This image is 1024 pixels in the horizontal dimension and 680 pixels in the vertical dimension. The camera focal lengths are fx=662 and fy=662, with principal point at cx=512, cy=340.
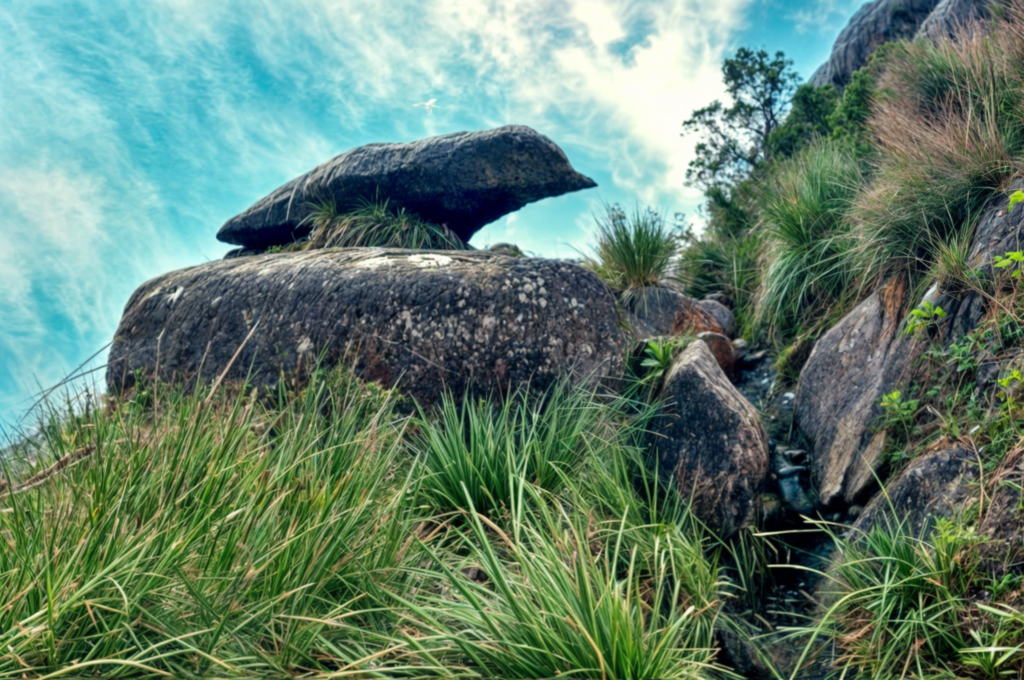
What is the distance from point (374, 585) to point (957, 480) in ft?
10.6

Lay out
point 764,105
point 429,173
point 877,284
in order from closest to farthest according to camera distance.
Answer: point 877,284, point 429,173, point 764,105

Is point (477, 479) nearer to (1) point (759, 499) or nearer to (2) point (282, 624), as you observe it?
(2) point (282, 624)

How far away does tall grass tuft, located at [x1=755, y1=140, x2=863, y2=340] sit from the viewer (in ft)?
21.6

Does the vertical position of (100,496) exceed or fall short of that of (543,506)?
it exceeds it

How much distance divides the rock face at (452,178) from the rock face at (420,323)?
284 cm

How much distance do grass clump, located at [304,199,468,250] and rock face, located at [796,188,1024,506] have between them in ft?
17.0

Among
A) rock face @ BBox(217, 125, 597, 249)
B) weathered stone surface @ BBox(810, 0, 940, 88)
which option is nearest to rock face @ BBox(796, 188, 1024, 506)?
rock face @ BBox(217, 125, 597, 249)

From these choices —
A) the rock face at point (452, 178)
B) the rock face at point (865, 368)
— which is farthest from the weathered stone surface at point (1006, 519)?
the rock face at point (452, 178)

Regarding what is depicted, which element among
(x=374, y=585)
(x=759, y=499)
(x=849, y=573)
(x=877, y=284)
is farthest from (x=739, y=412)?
(x=374, y=585)

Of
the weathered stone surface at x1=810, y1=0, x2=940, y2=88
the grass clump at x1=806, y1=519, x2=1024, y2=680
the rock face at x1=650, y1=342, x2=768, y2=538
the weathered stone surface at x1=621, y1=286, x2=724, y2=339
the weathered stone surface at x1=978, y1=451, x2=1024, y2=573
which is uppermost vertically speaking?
the weathered stone surface at x1=810, y1=0, x2=940, y2=88

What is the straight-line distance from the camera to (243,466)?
3096 mm

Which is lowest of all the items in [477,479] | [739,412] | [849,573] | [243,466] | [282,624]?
[849,573]

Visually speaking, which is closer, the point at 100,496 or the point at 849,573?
the point at 100,496

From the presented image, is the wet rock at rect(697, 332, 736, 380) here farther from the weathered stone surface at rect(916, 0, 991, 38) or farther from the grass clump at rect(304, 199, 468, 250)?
the weathered stone surface at rect(916, 0, 991, 38)
